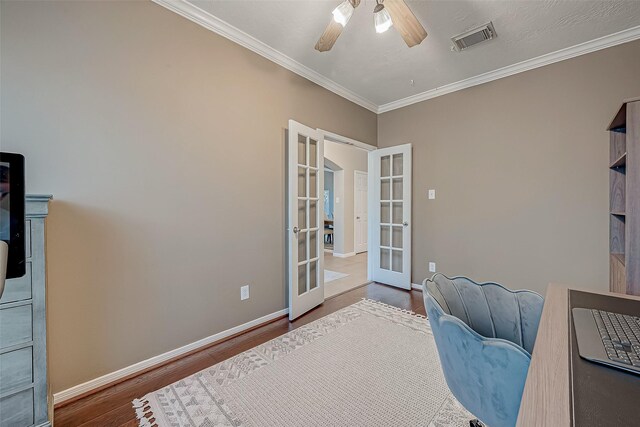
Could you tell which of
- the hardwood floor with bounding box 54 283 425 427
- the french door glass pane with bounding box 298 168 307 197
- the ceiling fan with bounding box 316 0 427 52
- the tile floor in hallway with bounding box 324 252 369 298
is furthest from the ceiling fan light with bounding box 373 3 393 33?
the tile floor in hallway with bounding box 324 252 369 298

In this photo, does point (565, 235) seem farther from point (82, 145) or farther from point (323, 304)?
point (82, 145)

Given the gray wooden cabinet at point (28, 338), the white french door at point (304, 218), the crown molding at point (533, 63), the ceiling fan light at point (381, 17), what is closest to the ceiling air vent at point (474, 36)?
the crown molding at point (533, 63)

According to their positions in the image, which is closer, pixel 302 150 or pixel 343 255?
pixel 302 150

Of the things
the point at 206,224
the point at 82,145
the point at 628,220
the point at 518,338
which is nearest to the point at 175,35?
the point at 82,145

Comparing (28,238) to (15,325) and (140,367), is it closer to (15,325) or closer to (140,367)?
(15,325)

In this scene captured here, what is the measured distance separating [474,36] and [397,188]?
6.30 feet

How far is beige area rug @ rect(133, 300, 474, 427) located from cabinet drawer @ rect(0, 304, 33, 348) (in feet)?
2.28

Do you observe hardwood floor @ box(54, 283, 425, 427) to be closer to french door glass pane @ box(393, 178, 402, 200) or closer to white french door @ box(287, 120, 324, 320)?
white french door @ box(287, 120, 324, 320)

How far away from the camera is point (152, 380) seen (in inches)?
68.1

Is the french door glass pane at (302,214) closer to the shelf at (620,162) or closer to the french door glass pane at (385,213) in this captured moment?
the french door glass pane at (385,213)

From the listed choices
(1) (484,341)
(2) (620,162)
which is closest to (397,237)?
(2) (620,162)

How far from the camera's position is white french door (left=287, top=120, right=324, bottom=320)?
102 inches

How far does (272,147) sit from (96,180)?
1.39 metres

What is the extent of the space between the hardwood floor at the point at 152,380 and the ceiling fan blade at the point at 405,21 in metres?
2.49
